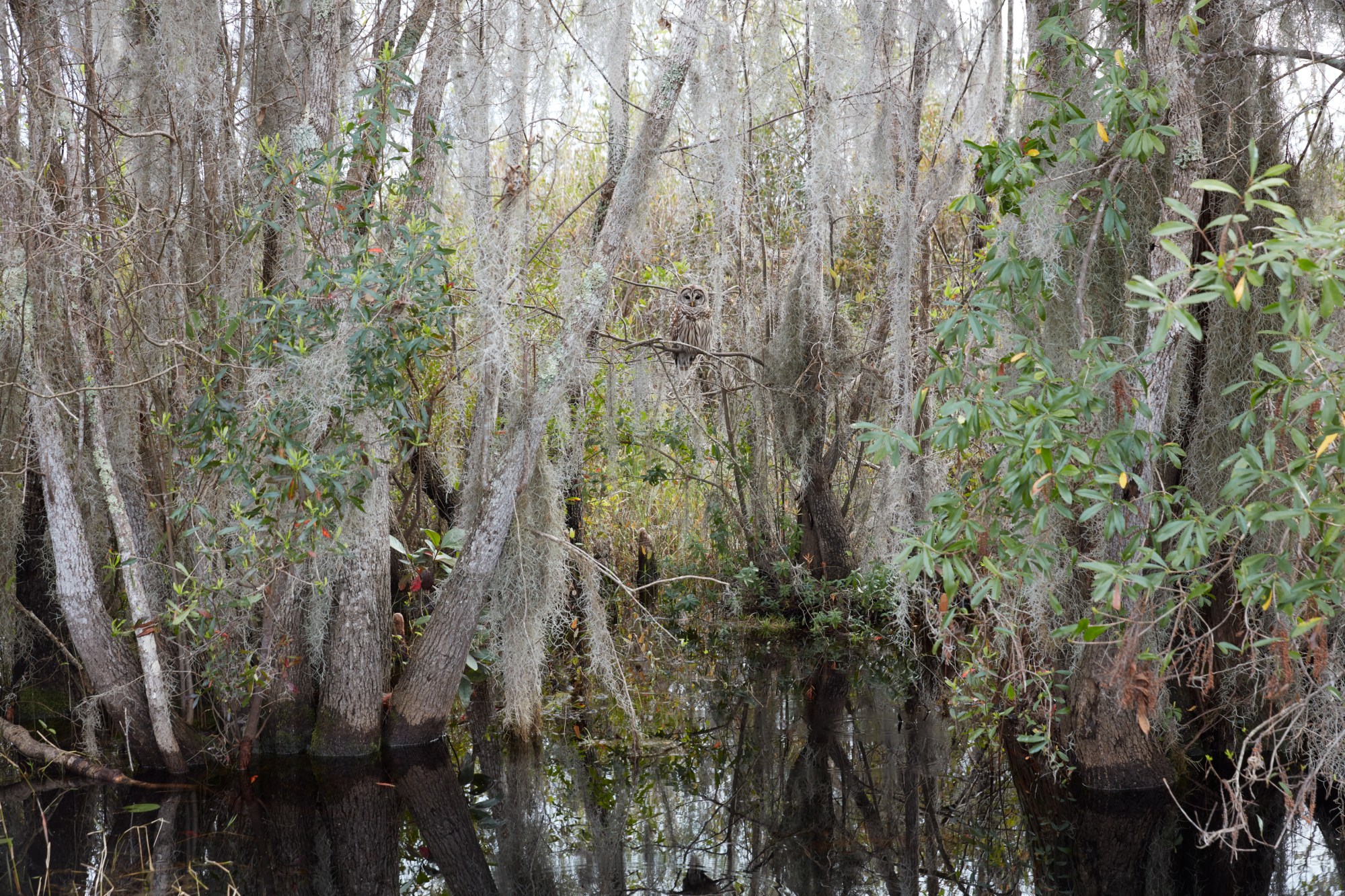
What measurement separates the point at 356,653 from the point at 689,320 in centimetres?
335

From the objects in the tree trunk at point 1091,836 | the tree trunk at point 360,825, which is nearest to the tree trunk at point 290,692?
the tree trunk at point 360,825

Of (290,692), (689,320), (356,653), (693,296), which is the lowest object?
(290,692)

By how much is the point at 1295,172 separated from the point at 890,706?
375 cm

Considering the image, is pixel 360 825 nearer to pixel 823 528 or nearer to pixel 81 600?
pixel 81 600

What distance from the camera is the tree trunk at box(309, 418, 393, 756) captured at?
551 cm

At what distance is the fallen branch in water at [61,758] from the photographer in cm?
496

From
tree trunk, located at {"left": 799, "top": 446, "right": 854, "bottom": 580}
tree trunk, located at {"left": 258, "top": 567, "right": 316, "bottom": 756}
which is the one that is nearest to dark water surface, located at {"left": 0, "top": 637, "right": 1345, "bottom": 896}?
tree trunk, located at {"left": 258, "top": 567, "right": 316, "bottom": 756}

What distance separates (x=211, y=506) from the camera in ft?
17.5

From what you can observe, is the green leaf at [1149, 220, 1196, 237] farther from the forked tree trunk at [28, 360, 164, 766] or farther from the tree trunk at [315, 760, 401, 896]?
the forked tree trunk at [28, 360, 164, 766]

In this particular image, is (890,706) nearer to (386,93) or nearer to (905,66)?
(905,66)

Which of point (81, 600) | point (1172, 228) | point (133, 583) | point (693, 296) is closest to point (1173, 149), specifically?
Result: point (1172, 228)

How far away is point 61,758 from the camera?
5.07m

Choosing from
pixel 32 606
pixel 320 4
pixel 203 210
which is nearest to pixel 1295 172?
pixel 320 4

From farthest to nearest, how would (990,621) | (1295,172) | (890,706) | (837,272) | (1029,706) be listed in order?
(837,272), (890,706), (990,621), (1029,706), (1295,172)
